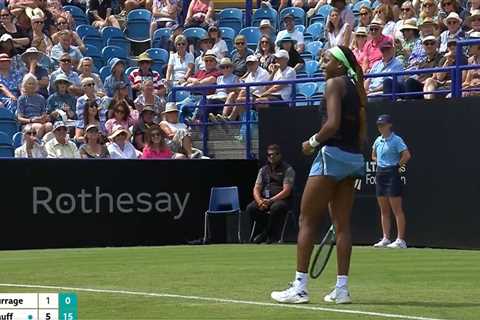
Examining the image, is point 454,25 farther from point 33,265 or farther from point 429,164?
point 33,265

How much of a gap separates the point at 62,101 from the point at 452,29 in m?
7.11

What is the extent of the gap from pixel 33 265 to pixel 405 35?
30.4 ft

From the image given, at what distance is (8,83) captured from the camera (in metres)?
24.2

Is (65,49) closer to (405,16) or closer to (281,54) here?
(281,54)

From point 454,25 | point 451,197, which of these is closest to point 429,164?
point 451,197

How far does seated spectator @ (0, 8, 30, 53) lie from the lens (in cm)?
2548

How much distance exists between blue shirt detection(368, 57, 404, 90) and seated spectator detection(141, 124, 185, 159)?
380 cm

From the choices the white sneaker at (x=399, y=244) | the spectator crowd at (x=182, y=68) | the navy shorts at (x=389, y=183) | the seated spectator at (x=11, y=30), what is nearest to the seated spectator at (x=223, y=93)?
the spectator crowd at (x=182, y=68)

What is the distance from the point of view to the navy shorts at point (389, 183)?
20344mm

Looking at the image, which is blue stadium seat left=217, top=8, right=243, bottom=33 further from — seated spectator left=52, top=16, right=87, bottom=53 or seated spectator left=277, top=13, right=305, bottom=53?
seated spectator left=52, top=16, right=87, bottom=53

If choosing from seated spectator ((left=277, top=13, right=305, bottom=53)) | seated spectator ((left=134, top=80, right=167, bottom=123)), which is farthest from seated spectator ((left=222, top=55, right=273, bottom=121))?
seated spectator ((left=134, top=80, right=167, bottom=123))

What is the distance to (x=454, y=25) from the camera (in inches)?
850

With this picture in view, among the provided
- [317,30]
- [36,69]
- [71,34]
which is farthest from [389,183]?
[71,34]

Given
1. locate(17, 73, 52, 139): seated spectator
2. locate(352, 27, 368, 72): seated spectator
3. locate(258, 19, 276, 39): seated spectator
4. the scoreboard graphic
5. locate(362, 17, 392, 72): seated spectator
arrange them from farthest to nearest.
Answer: locate(258, 19, 276, 39): seated spectator → locate(17, 73, 52, 139): seated spectator → locate(352, 27, 368, 72): seated spectator → locate(362, 17, 392, 72): seated spectator → the scoreboard graphic
